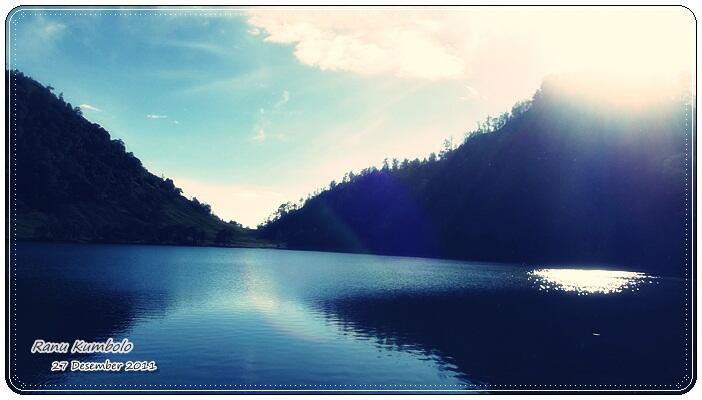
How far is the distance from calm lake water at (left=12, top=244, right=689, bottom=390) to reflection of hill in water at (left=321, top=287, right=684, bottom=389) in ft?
0.50

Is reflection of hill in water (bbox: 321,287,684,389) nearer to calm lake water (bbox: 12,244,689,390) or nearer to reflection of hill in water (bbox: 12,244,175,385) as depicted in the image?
calm lake water (bbox: 12,244,689,390)

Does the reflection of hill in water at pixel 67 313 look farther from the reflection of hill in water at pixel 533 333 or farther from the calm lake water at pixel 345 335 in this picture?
the reflection of hill in water at pixel 533 333

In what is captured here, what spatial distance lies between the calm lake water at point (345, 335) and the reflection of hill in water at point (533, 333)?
0.50 ft

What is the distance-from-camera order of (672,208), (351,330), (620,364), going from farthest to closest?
(672,208) → (351,330) → (620,364)

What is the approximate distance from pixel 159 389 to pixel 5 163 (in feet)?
51.2

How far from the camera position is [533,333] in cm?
5075

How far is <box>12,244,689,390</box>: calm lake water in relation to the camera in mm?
32781

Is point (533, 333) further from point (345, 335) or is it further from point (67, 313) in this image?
point (67, 313)

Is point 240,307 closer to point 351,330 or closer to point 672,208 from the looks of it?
point 351,330

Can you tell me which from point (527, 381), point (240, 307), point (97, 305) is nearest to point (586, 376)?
point (527, 381)

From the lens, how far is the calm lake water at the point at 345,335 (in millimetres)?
32781

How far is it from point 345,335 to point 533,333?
821 inches

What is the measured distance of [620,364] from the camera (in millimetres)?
39000

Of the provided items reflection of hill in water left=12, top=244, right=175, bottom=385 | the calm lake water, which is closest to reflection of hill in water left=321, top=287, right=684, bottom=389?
the calm lake water
